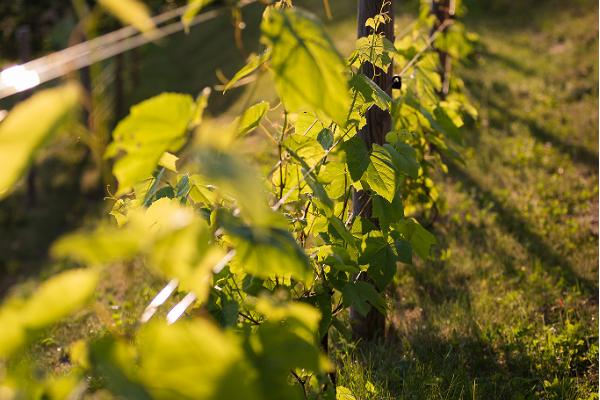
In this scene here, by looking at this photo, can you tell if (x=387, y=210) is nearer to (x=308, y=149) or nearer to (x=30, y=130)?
(x=308, y=149)

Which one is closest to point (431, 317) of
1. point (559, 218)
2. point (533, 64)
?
point (559, 218)

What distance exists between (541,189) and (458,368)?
2534 mm

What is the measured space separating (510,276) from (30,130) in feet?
11.2

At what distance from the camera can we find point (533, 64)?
818 cm

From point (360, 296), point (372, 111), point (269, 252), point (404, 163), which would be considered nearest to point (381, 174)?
point (404, 163)

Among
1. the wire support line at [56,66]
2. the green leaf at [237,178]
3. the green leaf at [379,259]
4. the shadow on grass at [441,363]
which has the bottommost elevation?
the shadow on grass at [441,363]

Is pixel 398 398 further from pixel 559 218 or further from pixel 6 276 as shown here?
pixel 6 276

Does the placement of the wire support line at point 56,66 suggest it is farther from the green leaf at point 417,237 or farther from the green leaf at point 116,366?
the green leaf at point 417,237

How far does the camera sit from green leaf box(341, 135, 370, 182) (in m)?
1.75

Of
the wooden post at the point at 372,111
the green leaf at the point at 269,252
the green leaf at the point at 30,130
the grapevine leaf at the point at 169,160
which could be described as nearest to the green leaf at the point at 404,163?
the wooden post at the point at 372,111

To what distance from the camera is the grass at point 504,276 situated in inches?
104

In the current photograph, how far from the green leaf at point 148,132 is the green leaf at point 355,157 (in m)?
0.91

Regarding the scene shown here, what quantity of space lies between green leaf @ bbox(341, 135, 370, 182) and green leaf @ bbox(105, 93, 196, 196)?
912 mm

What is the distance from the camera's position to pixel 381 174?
1854 mm
